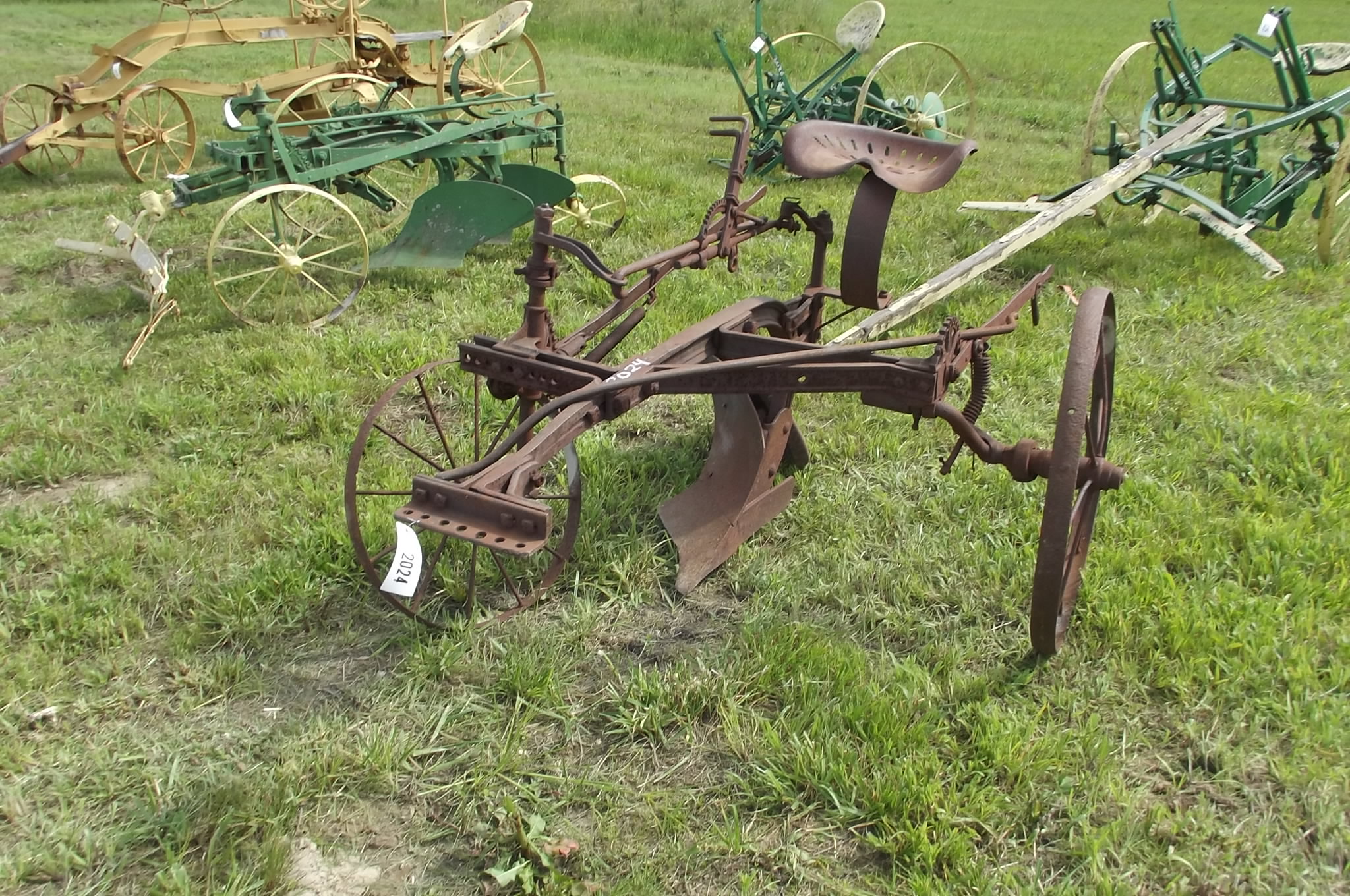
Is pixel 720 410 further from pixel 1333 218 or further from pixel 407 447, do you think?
pixel 1333 218

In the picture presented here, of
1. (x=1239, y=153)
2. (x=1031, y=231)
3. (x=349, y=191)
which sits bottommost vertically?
(x=349, y=191)

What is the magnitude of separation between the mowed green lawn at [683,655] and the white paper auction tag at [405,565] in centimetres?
48

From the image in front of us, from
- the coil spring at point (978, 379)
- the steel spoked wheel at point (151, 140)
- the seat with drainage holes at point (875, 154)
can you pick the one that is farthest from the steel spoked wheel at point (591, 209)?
the coil spring at point (978, 379)

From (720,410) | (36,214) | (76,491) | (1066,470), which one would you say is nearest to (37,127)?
(36,214)

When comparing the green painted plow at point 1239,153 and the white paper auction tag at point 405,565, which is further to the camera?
the green painted plow at point 1239,153

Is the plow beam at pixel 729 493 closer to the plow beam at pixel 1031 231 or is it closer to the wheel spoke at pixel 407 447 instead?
the plow beam at pixel 1031 231

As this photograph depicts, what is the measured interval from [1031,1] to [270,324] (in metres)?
22.1

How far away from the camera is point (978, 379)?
262cm

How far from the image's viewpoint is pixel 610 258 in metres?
5.46

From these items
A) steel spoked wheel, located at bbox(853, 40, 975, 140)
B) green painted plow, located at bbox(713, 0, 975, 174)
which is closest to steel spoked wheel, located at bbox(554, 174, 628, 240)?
green painted plow, located at bbox(713, 0, 975, 174)

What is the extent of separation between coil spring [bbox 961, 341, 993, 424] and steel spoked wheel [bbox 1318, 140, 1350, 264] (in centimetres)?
340

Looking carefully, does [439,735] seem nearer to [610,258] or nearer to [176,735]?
[176,735]

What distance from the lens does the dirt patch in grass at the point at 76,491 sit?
3.18 meters

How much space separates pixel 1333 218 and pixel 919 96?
17.9 ft
